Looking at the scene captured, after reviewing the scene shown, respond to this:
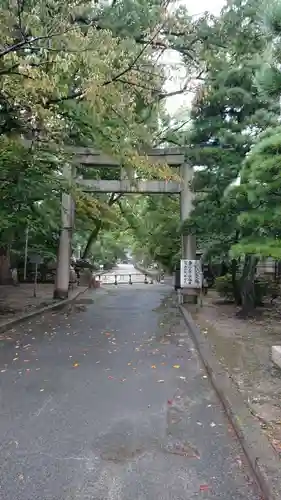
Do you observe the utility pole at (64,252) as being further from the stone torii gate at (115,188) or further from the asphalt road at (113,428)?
the asphalt road at (113,428)

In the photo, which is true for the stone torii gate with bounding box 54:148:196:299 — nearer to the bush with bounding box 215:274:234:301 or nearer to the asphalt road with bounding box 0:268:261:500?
the bush with bounding box 215:274:234:301

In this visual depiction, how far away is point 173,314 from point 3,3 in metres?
10.2

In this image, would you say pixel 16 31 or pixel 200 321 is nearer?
pixel 16 31

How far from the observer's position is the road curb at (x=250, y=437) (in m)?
3.01

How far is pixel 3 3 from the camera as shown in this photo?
5.88 m

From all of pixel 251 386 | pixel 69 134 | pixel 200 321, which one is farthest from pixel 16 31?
pixel 200 321

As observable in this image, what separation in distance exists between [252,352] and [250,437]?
4.06 metres

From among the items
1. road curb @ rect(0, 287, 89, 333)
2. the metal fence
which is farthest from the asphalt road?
the metal fence

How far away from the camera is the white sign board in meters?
16.4

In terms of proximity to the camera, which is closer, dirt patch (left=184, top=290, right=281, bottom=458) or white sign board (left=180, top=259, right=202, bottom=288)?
dirt patch (left=184, top=290, right=281, bottom=458)

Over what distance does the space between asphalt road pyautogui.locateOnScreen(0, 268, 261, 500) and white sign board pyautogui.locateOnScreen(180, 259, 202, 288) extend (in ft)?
25.8

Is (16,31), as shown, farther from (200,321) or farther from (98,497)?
(200,321)

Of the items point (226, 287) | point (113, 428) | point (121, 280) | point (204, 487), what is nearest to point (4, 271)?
point (226, 287)

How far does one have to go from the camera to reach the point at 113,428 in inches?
167
